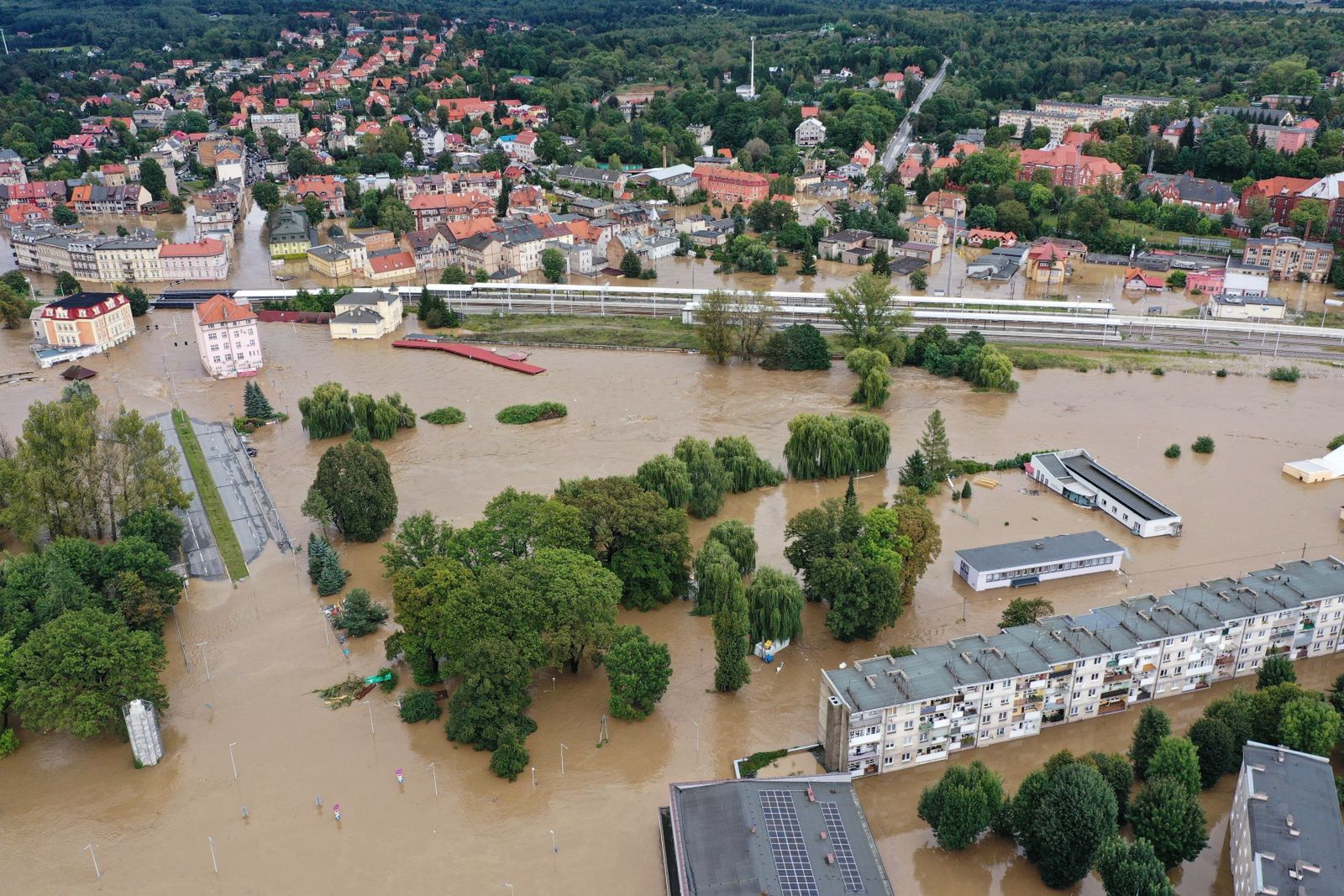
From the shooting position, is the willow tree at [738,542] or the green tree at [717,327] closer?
the willow tree at [738,542]

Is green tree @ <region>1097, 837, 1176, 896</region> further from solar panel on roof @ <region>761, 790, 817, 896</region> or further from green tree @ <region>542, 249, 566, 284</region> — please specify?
green tree @ <region>542, 249, 566, 284</region>

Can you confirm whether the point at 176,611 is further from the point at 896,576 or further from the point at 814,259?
the point at 814,259

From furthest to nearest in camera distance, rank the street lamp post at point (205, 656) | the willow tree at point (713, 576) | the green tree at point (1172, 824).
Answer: the willow tree at point (713, 576) < the street lamp post at point (205, 656) < the green tree at point (1172, 824)

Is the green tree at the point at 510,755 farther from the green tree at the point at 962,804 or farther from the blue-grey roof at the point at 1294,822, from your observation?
the blue-grey roof at the point at 1294,822

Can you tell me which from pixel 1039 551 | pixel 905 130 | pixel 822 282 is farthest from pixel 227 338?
pixel 905 130

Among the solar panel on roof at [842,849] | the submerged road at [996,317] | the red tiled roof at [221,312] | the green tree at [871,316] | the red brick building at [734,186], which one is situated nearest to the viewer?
the solar panel on roof at [842,849]

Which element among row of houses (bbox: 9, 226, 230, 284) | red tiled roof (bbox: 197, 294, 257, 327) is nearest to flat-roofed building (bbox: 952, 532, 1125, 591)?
red tiled roof (bbox: 197, 294, 257, 327)

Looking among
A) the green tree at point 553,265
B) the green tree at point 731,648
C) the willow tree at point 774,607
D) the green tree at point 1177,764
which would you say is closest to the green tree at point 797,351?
the green tree at point 553,265

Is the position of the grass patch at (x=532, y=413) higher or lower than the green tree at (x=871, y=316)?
lower

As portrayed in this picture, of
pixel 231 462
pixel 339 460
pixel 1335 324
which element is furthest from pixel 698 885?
pixel 1335 324
